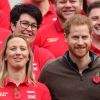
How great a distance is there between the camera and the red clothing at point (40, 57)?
7.02 metres

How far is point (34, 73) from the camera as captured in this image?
22.3 ft

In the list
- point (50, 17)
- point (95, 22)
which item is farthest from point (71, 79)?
point (50, 17)

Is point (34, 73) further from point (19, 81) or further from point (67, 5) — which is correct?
point (67, 5)

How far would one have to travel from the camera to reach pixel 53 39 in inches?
304

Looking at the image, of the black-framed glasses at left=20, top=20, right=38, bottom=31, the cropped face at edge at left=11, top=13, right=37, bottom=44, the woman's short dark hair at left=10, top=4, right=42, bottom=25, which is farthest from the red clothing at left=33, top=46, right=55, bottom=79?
the woman's short dark hair at left=10, top=4, right=42, bottom=25

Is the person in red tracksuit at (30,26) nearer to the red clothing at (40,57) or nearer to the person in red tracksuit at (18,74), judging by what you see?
the red clothing at (40,57)

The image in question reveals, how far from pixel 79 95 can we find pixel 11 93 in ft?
2.37

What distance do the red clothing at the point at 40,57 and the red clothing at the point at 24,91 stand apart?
0.62 metres

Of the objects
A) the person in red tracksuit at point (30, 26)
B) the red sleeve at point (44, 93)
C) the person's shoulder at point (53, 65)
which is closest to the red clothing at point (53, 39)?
the person in red tracksuit at point (30, 26)

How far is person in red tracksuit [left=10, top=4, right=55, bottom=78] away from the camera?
7.10 m

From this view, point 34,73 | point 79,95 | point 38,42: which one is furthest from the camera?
point 38,42

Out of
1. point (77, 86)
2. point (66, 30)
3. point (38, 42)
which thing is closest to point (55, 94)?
point (77, 86)

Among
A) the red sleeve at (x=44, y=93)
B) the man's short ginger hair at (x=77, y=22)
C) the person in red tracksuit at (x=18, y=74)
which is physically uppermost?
the man's short ginger hair at (x=77, y=22)

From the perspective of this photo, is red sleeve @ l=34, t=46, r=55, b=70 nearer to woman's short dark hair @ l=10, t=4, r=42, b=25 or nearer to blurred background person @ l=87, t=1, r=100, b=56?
woman's short dark hair @ l=10, t=4, r=42, b=25
